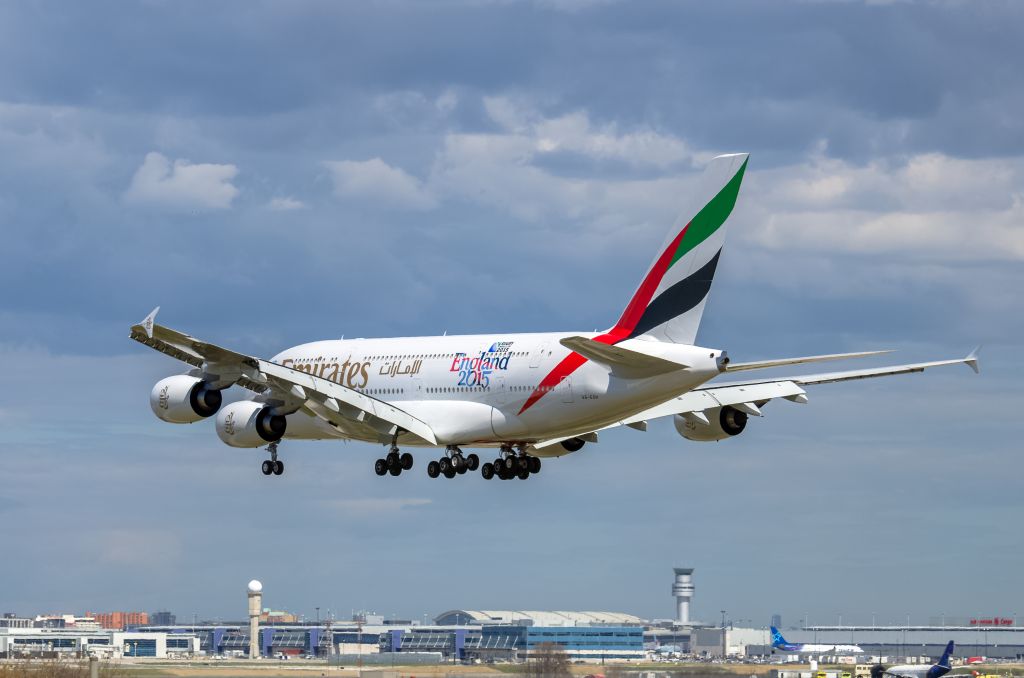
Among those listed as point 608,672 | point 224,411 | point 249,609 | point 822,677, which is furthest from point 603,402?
point 249,609

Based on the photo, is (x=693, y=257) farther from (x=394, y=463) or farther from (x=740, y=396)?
(x=394, y=463)

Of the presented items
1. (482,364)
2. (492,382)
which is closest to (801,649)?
(482,364)

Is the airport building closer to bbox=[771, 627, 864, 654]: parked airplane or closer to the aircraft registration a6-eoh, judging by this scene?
bbox=[771, 627, 864, 654]: parked airplane

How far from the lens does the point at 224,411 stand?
61875mm

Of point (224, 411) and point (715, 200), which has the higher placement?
point (715, 200)

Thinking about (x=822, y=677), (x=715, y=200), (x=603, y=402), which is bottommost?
(x=822, y=677)

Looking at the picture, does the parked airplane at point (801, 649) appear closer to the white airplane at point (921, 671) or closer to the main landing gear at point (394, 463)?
the white airplane at point (921, 671)

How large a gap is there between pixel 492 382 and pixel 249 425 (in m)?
10.2

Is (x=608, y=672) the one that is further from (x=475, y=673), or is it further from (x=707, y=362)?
(x=707, y=362)

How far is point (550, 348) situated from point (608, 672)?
2611cm

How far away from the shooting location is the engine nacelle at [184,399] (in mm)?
55219

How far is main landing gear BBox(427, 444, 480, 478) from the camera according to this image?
59094 mm

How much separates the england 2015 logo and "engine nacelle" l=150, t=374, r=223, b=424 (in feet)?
29.6

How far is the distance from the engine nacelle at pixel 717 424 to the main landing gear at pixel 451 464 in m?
8.37
